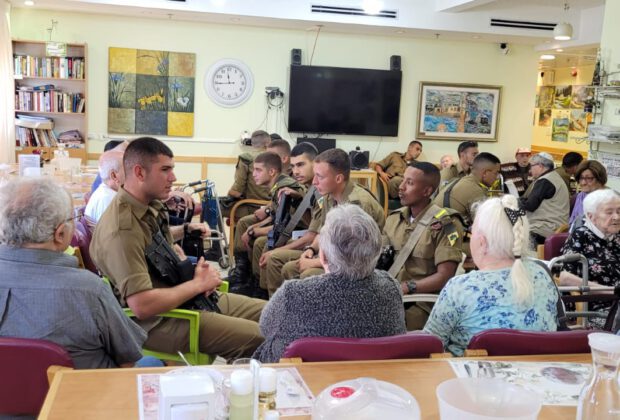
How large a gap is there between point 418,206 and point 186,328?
1.60m

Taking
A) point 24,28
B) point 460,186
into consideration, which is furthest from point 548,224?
point 24,28

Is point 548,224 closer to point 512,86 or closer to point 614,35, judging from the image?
point 614,35

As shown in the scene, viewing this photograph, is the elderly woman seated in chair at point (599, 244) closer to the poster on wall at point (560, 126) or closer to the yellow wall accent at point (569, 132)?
the yellow wall accent at point (569, 132)

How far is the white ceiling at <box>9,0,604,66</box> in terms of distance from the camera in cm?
800

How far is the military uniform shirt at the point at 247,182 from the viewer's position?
20.6 ft

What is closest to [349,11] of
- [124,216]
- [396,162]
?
[396,162]

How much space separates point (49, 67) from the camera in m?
8.29

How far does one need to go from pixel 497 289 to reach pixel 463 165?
537 centimetres

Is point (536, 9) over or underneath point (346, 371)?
over

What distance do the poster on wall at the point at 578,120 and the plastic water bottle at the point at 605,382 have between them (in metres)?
11.9

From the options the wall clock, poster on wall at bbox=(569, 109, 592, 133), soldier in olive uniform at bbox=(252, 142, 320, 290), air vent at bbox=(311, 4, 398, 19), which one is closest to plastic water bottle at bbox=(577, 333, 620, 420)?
soldier in olive uniform at bbox=(252, 142, 320, 290)

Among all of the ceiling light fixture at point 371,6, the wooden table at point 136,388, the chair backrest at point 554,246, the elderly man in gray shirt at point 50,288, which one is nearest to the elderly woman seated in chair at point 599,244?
the chair backrest at point 554,246

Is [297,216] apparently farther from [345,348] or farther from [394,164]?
[394,164]

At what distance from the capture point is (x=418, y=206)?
12.1 feet
